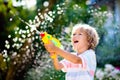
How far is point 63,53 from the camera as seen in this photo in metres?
2.22

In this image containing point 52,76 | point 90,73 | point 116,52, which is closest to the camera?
point 90,73

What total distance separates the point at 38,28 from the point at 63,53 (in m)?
1.71

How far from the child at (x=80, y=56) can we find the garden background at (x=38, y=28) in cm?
142

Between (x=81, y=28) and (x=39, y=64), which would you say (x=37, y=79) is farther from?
(x=81, y=28)

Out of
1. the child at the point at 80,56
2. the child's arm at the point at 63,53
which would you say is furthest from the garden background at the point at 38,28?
the child's arm at the point at 63,53

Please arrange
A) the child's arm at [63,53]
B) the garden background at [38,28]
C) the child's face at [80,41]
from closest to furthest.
→ the child's arm at [63,53] → the child's face at [80,41] → the garden background at [38,28]

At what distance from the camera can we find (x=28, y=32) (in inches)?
153

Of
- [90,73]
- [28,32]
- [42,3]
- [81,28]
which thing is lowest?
[90,73]

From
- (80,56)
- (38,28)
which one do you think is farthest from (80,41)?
(38,28)

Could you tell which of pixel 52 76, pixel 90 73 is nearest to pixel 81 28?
pixel 90 73

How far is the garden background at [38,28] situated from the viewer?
3904 mm

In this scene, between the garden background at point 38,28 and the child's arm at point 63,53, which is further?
the garden background at point 38,28

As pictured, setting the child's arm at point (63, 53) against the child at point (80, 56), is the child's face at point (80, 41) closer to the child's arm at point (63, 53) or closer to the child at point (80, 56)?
the child at point (80, 56)

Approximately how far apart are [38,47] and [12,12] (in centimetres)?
40
